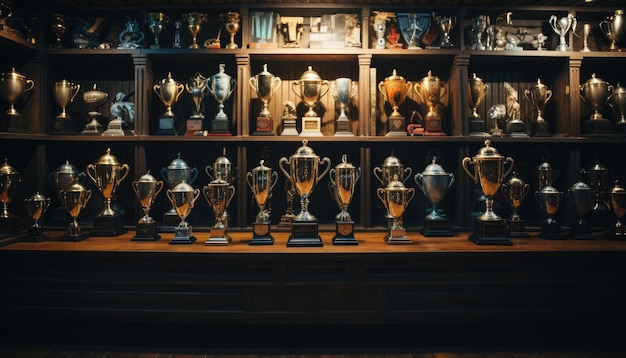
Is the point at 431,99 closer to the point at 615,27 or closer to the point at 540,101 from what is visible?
the point at 540,101

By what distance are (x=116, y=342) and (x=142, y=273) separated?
21.6 inches

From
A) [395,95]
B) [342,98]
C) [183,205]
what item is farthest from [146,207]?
[395,95]

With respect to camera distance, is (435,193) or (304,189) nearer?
(304,189)

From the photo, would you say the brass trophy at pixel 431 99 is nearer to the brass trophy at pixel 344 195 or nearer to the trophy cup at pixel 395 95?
the trophy cup at pixel 395 95

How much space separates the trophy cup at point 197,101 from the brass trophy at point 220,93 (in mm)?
67

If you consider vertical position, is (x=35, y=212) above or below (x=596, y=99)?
below

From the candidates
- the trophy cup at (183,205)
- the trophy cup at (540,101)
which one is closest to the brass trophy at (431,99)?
the trophy cup at (540,101)

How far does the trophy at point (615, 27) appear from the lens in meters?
3.73

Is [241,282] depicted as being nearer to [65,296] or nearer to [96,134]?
[65,296]

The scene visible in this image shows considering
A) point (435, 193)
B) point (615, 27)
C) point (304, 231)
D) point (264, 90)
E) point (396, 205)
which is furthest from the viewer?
point (615, 27)

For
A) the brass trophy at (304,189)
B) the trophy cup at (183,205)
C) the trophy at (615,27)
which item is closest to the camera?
the brass trophy at (304,189)

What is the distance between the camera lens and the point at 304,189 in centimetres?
323

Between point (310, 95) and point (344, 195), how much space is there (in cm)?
95

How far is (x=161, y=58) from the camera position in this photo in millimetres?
3738
